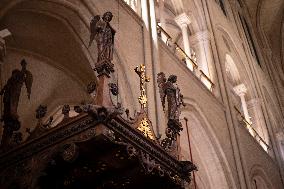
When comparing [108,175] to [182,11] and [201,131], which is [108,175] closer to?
[201,131]

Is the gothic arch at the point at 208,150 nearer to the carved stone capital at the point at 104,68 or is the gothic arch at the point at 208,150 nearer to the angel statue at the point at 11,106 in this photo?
the angel statue at the point at 11,106

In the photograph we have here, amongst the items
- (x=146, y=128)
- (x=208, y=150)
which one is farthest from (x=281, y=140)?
(x=146, y=128)

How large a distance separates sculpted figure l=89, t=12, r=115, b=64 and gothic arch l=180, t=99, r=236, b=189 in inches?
193

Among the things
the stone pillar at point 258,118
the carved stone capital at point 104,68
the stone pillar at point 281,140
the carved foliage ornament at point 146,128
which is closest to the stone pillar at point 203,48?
the stone pillar at point 258,118

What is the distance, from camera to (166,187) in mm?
5660

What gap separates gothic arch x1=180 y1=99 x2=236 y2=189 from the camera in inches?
394

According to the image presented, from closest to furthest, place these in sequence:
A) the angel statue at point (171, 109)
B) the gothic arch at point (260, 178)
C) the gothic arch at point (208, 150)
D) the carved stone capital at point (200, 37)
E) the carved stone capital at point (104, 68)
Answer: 1. the carved stone capital at point (104, 68)
2. the angel statue at point (171, 109)
3. the gothic arch at point (208, 150)
4. the gothic arch at point (260, 178)
5. the carved stone capital at point (200, 37)

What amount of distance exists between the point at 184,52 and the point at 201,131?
1.83 metres

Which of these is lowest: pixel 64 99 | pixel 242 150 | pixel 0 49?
pixel 0 49

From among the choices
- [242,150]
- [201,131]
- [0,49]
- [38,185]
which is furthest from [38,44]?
[242,150]

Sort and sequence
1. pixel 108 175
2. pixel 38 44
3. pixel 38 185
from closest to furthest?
1. pixel 38 185
2. pixel 108 175
3. pixel 38 44

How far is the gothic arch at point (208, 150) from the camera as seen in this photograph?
32.9 feet

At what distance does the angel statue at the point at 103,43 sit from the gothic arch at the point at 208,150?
491 cm

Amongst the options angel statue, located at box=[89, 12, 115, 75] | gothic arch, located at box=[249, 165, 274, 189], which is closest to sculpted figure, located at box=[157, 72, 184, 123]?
angel statue, located at box=[89, 12, 115, 75]
